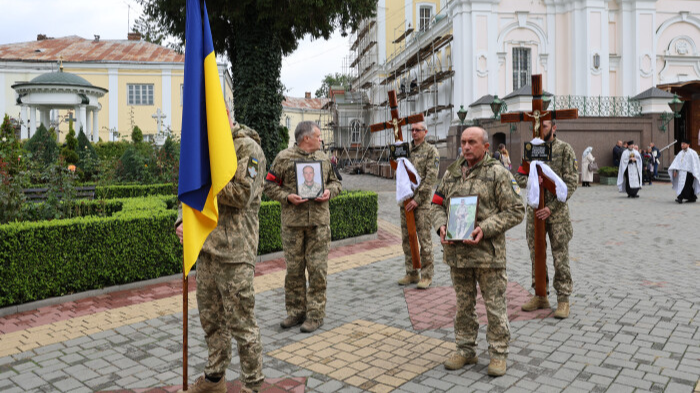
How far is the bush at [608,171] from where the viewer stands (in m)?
24.0

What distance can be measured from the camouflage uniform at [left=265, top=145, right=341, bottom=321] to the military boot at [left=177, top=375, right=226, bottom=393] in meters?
1.70

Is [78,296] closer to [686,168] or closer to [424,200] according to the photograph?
[424,200]

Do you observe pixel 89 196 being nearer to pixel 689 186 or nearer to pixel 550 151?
pixel 550 151

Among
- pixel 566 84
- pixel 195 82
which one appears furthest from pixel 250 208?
pixel 566 84

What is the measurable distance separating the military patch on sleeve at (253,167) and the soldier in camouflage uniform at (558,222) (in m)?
3.23

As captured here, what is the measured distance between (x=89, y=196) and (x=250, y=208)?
8.09 meters

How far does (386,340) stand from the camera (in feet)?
17.3

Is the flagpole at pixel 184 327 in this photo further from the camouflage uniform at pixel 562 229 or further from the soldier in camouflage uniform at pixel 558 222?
the camouflage uniform at pixel 562 229

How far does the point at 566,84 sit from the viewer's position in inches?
1180

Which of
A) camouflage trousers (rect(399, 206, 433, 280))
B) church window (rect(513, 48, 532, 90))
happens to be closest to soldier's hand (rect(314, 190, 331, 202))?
camouflage trousers (rect(399, 206, 433, 280))

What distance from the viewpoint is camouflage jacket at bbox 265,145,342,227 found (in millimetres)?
5680

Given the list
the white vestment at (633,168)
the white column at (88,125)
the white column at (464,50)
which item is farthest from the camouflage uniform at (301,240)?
the white column at (464,50)

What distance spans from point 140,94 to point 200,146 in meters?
42.5

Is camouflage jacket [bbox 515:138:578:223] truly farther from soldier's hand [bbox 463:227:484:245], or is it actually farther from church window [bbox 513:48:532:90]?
church window [bbox 513:48:532:90]
